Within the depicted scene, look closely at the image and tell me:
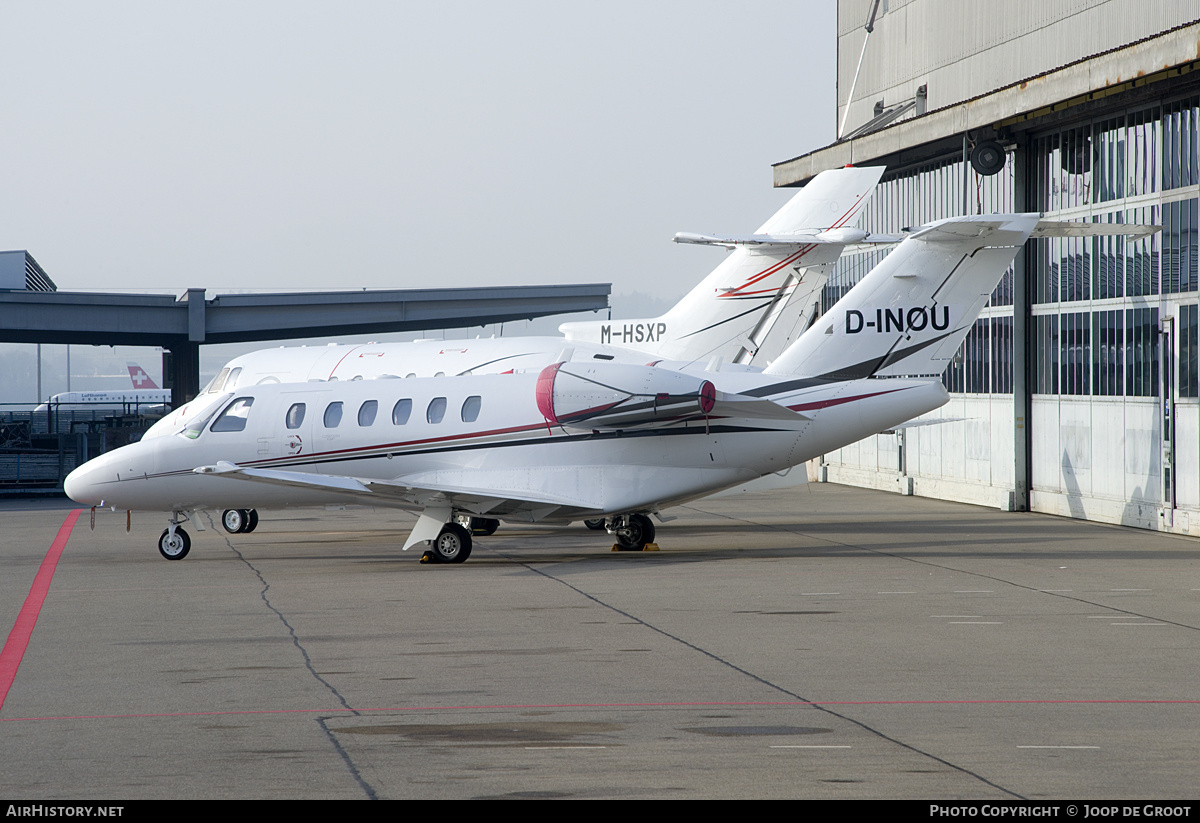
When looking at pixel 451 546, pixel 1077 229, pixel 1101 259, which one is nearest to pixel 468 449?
pixel 451 546

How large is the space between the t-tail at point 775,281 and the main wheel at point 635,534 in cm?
594

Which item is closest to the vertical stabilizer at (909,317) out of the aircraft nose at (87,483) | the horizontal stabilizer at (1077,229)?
the horizontal stabilizer at (1077,229)

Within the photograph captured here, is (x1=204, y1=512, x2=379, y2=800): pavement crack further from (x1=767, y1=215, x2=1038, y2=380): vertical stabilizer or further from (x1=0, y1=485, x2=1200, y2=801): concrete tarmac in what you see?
(x1=767, y1=215, x2=1038, y2=380): vertical stabilizer

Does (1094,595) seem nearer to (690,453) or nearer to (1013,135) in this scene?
(690,453)

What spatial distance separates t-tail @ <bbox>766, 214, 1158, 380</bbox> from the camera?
19.0 m

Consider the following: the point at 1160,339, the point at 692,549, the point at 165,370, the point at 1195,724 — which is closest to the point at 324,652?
the point at 1195,724

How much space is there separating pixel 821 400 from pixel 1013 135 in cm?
1157

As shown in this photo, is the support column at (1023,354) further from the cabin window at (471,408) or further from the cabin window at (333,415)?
the cabin window at (333,415)

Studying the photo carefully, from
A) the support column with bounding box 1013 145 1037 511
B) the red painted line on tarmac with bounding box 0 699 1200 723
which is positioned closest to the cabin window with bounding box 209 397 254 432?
the red painted line on tarmac with bounding box 0 699 1200 723

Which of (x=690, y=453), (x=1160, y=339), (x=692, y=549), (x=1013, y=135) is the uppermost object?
(x=1013, y=135)

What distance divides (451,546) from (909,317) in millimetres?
7251

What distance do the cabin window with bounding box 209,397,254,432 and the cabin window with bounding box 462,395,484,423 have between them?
340 cm

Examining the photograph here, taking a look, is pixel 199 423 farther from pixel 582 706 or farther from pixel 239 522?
pixel 582 706

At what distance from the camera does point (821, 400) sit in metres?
18.9
